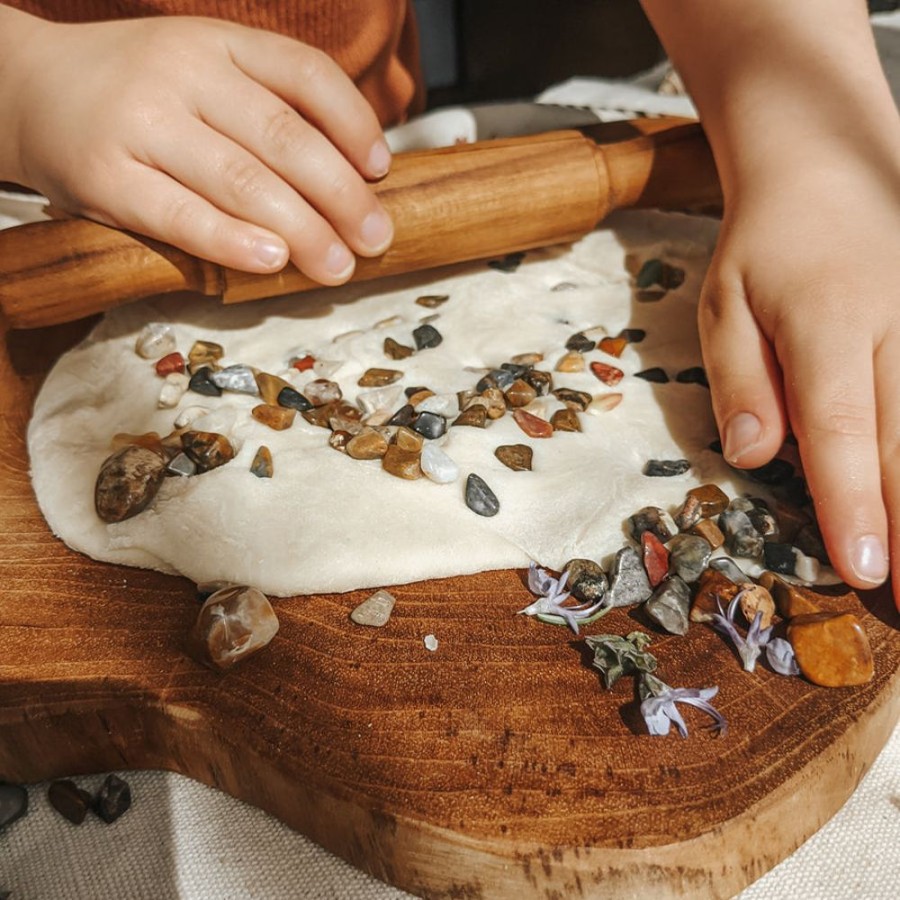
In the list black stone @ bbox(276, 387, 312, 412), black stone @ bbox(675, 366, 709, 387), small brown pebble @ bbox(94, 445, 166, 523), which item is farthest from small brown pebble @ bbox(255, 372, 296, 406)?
black stone @ bbox(675, 366, 709, 387)

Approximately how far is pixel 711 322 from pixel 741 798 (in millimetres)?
354

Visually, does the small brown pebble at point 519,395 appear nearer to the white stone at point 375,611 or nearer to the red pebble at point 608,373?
the red pebble at point 608,373

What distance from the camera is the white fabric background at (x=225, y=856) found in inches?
18.2

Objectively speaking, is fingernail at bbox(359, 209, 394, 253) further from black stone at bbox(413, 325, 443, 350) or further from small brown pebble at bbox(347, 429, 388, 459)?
small brown pebble at bbox(347, 429, 388, 459)

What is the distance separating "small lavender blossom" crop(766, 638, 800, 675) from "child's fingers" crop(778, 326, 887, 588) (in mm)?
62

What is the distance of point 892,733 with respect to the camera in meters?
0.52

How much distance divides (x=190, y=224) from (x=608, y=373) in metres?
0.35

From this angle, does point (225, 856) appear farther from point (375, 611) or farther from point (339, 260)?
point (339, 260)

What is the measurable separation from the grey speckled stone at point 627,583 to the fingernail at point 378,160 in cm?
40

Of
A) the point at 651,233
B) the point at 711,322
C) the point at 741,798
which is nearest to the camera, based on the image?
the point at 741,798

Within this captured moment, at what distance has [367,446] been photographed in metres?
0.60

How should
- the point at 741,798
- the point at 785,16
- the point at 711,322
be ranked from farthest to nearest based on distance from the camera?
the point at 785,16 → the point at 711,322 → the point at 741,798

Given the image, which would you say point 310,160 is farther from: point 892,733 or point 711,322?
point 892,733

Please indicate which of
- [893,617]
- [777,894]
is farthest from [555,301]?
[777,894]
